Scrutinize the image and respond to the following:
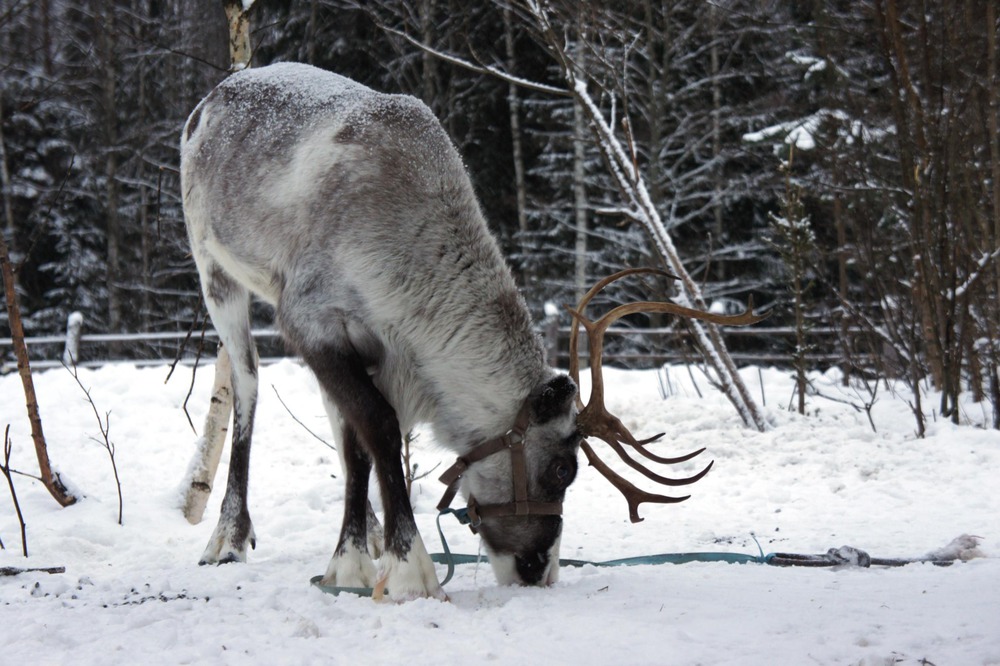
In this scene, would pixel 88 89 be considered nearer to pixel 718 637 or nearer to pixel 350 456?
pixel 350 456

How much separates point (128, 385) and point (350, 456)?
6085 millimetres

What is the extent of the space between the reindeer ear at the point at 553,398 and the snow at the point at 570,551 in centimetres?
67

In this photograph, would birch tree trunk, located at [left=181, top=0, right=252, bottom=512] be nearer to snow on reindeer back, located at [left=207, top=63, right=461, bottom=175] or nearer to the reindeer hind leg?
the reindeer hind leg

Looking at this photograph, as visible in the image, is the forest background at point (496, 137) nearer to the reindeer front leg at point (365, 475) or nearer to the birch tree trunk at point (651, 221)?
the birch tree trunk at point (651, 221)

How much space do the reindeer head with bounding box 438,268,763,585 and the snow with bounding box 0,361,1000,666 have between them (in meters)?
0.15

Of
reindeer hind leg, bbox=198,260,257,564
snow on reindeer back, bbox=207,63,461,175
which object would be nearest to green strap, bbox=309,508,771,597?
reindeer hind leg, bbox=198,260,257,564

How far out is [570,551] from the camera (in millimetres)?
4629

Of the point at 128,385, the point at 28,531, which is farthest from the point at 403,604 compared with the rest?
the point at 128,385

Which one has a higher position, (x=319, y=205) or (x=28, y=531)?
(x=319, y=205)

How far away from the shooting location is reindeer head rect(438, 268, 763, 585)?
11.4 feet

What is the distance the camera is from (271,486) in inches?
259

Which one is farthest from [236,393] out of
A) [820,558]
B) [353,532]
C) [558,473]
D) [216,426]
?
[820,558]

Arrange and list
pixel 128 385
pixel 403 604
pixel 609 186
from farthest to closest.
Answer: pixel 609 186 < pixel 128 385 < pixel 403 604

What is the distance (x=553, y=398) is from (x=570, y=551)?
147cm
